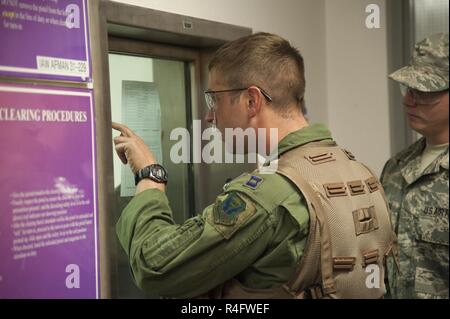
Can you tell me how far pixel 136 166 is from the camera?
1411 mm

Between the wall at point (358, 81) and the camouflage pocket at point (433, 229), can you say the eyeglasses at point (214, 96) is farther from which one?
the wall at point (358, 81)

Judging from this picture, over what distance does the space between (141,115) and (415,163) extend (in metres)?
1.01

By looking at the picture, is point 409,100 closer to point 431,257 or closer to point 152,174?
point 431,257

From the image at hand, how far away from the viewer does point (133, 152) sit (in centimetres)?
144

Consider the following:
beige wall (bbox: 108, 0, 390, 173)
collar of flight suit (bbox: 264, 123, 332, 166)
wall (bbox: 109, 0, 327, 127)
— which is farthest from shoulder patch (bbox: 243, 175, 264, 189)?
beige wall (bbox: 108, 0, 390, 173)

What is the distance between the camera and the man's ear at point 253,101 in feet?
4.43

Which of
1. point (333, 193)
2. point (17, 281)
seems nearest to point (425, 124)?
point (333, 193)

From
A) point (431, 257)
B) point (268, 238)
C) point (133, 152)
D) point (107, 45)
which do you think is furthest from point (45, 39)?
point (431, 257)

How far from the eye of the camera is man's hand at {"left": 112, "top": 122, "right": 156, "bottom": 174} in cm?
141

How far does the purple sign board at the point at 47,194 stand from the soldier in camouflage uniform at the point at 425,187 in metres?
0.93

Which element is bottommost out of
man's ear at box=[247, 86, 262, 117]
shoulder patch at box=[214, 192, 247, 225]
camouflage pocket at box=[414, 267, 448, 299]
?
camouflage pocket at box=[414, 267, 448, 299]

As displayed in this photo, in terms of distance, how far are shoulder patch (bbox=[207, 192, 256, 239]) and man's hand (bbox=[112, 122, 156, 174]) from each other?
30 centimetres

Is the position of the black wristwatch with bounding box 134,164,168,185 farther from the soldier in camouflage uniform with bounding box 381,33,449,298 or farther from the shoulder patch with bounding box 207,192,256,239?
the soldier in camouflage uniform with bounding box 381,33,449,298
